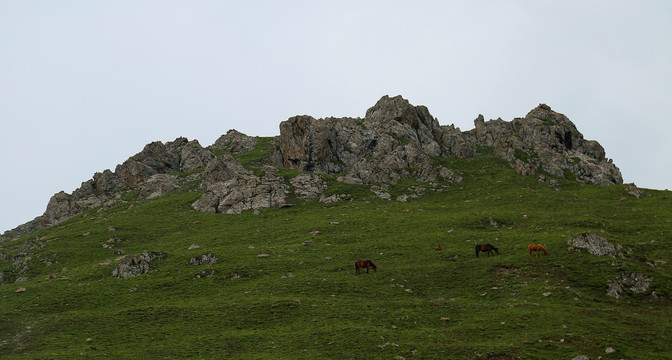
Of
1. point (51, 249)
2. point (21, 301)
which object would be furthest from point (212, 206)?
point (21, 301)

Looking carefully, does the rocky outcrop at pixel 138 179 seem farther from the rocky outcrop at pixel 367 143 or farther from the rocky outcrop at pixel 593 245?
the rocky outcrop at pixel 593 245

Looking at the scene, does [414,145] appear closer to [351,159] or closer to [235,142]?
[351,159]

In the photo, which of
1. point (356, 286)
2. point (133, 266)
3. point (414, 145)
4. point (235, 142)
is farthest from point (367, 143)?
point (133, 266)

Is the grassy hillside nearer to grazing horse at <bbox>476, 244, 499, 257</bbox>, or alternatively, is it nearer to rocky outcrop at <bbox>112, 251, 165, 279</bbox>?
grazing horse at <bbox>476, 244, 499, 257</bbox>

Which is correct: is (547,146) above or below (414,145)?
below

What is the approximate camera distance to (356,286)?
43.7 metres

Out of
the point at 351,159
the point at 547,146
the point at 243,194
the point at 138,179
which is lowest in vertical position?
the point at 243,194

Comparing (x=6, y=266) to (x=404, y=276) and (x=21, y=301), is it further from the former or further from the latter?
(x=404, y=276)

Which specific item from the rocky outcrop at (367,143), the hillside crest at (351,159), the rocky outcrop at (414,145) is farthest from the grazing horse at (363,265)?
the rocky outcrop at (367,143)

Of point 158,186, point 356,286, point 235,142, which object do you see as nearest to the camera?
point 356,286

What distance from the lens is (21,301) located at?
45000 mm

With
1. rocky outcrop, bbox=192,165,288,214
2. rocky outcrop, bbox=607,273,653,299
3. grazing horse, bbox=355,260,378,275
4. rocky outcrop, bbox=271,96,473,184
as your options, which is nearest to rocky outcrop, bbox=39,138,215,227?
rocky outcrop, bbox=192,165,288,214

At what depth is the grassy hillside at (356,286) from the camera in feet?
104

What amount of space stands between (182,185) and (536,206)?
72.6 meters
